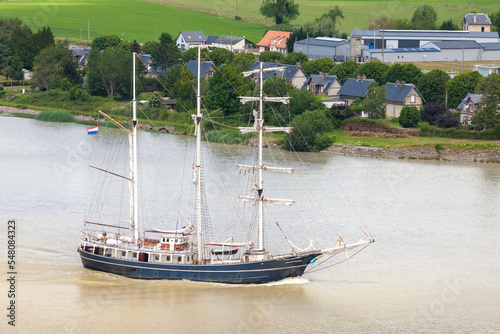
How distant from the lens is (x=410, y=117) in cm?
6066

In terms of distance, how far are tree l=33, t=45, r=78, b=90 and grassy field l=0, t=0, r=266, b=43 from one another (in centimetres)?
2357

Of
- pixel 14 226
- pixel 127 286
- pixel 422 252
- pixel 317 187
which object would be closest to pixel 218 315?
pixel 127 286


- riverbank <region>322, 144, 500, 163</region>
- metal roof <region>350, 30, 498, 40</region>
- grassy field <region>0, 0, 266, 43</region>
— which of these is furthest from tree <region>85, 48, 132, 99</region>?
metal roof <region>350, 30, 498, 40</region>

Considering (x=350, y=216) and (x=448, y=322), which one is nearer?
(x=448, y=322)

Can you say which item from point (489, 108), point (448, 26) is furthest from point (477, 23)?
point (489, 108)

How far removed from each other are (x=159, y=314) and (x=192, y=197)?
13.5m

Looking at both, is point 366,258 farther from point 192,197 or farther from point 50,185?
point 50,185

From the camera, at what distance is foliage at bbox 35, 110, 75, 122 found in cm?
6644

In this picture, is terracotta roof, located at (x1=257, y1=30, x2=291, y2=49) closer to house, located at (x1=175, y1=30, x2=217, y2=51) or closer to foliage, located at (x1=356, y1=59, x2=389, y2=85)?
house, located at (x1=175, y1=30, x2=217, y2=51)

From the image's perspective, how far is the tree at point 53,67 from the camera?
78312mm

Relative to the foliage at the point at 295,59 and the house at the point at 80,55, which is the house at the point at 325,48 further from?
the house at the point at 80,55

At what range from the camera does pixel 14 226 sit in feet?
112

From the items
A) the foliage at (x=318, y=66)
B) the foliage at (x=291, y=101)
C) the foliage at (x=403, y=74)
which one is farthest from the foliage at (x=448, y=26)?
the foliage at (x=291, y=101)

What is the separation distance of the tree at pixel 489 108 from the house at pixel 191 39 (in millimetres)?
51391
